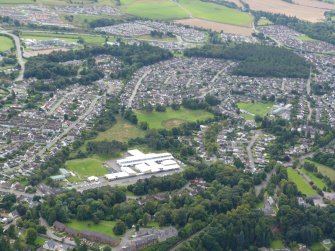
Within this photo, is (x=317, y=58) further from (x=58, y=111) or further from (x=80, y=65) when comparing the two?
(x=58, y=111)

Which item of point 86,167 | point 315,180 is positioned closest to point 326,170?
point 315,180

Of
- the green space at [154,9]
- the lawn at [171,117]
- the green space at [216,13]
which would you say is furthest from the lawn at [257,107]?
the green space at [154,9]

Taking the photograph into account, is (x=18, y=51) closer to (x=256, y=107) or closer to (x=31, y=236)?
(x=256, y=107)

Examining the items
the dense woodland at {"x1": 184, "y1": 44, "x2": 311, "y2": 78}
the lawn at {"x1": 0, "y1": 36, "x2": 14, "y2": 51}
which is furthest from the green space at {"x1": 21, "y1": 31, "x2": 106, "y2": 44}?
the dense woodland at {"x1": 184, "y1": 44, "x2": 311, "y2": 78}

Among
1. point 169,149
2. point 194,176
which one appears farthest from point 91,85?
point 194,176

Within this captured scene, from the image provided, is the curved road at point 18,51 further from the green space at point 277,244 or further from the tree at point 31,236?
the green space at point 277,244

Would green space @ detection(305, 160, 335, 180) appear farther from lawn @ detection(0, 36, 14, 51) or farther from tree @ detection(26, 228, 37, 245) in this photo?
lawn @ detection(0, 36, 14, 51)

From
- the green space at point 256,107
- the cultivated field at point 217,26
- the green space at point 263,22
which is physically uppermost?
the green space at point 263,22
